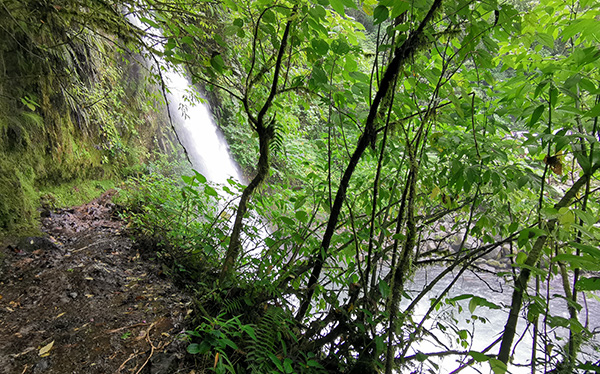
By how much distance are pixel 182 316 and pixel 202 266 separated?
58 centimetres

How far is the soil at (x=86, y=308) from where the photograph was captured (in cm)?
175

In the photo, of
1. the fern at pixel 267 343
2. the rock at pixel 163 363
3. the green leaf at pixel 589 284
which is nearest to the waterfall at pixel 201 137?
the rock at pixel 163 363

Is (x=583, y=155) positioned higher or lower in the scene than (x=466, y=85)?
lower

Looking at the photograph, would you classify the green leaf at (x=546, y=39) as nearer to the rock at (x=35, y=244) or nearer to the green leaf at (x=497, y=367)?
the green leaf at (x=497, y=367)

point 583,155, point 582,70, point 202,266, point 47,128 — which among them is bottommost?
point 202,266

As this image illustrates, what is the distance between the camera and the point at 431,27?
1231 millimetres

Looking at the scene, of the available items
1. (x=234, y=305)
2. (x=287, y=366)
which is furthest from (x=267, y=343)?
(x=234, y=305)

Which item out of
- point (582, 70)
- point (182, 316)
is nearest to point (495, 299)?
point (582, 70)

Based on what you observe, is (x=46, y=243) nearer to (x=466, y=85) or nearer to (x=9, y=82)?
(x=9, y=82)

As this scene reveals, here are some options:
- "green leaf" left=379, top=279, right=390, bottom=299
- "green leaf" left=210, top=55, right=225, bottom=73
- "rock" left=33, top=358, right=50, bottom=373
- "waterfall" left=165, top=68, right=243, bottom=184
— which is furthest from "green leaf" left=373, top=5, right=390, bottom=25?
"waterfall" left=165, top=68, right=243, bottom=184

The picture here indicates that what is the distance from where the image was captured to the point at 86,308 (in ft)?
7.37

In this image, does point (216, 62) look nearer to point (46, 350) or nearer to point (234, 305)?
point (234, 305)

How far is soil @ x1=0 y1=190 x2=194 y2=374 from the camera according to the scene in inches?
69.0

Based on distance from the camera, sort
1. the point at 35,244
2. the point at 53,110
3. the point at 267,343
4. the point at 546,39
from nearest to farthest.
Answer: the point at 546,39, the point at 267,343, the point at 35,244, the point at 53,110
